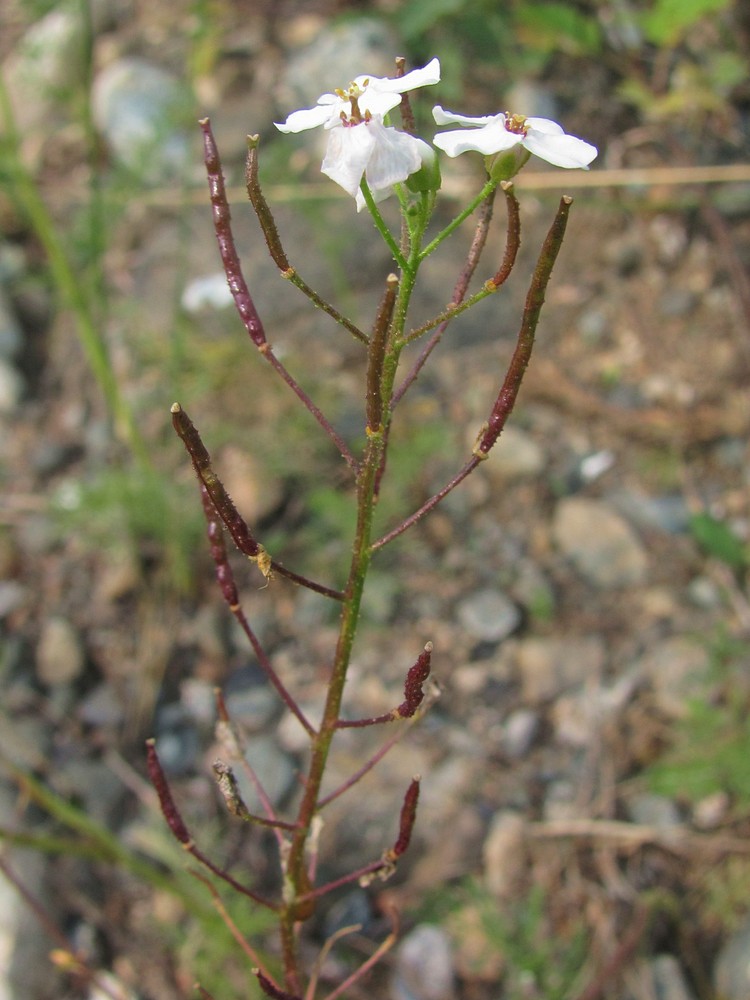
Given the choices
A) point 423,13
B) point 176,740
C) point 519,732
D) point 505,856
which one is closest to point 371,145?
point 505,856

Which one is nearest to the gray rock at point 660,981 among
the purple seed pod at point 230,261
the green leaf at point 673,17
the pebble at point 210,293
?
the purple seed pod at point 230,261

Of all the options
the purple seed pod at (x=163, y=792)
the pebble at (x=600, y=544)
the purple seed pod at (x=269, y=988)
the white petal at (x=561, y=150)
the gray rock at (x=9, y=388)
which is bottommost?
the pebble at (x=600, y=544)

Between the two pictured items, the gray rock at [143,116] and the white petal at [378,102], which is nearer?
the white petal at [378,102]

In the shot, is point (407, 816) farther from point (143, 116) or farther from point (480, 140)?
point (143, 116)

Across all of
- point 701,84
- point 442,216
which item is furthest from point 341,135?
point 701,84

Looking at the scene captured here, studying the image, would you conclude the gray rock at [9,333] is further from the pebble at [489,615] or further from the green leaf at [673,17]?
the green leaf at [673,17]
